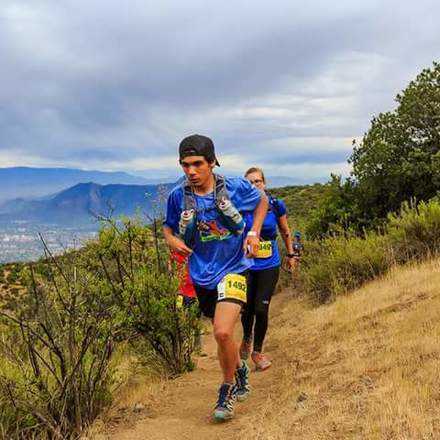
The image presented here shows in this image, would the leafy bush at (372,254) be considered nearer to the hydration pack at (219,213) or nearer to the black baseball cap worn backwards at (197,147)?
the hydration pack at (219,213)

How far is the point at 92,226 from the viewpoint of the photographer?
5871 mm

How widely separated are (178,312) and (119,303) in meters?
0.60

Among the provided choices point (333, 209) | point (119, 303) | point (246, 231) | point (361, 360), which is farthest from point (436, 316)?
point (333, 209)

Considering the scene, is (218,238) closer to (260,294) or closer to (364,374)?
(364,374)

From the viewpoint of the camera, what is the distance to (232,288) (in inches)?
157

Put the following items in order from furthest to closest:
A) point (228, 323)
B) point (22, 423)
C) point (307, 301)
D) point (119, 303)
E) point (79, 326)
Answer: point (307, 301), point (119, 303), point (79, 326), point (22, 423), point (228, 323)

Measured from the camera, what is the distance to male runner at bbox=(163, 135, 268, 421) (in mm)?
3979

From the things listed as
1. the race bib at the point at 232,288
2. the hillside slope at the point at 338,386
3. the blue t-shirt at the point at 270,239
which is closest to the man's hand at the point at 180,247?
the race bib at the point at 232,288

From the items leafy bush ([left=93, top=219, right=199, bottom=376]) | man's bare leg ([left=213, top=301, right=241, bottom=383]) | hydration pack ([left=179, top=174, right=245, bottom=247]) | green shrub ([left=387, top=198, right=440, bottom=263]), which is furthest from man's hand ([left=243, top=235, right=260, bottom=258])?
green shrub ([left=387, top=198, right=440, bottom=263])

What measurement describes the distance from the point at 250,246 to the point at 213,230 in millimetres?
287

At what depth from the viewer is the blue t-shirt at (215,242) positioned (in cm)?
405

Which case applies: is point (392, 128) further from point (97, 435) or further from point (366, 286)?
point (97, 435)

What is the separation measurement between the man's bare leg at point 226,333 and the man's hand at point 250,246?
36 cm

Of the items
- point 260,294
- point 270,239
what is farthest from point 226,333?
point 270,239
